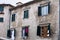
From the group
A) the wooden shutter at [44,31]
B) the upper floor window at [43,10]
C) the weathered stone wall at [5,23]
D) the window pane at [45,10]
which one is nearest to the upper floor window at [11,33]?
the weathered stone wall at [5,23]

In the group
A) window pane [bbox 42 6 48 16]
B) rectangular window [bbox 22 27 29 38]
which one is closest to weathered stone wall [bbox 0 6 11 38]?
rectangular window [bbox 22 27 29 38]

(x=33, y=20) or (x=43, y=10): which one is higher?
(x=43, y=10)

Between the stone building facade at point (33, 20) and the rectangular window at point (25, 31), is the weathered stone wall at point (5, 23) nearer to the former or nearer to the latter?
the stone building facade at point (33, 20)

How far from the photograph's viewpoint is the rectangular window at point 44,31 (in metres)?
22.0

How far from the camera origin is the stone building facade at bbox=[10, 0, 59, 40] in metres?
21.6

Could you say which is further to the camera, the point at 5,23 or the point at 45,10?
the point at 5,23

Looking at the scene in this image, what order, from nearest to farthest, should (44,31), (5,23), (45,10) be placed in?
(44,31), (45,10), (5,23)

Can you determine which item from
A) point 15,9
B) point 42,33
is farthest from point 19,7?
point 42,33

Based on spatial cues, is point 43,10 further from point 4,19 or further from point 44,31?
point 4,19

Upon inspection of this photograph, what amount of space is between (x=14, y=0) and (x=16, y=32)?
7507 millimetres

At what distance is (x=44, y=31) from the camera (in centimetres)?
2262

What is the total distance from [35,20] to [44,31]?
265cm

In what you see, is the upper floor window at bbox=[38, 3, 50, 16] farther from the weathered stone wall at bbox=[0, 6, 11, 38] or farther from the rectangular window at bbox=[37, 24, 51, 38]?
the weathered stone wall at bbox=[0, 6, 11, 38]

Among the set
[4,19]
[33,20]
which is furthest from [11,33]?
[33,20]
